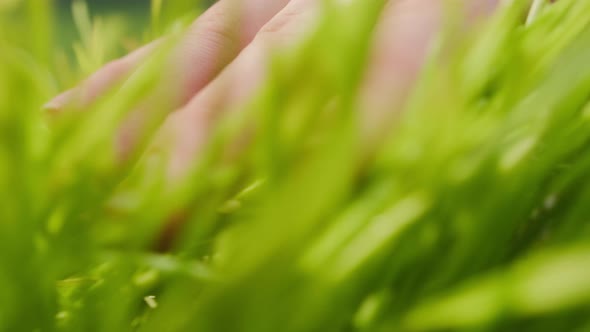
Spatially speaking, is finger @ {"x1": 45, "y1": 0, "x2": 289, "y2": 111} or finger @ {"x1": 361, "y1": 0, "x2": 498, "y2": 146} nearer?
finger @ {"x1": 361, "y1": 0, "x2": 498, "y2": 146}

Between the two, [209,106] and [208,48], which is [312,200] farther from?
[208,48]

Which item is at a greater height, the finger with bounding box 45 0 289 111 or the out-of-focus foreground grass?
the finger with bounding box 45 0 289 111

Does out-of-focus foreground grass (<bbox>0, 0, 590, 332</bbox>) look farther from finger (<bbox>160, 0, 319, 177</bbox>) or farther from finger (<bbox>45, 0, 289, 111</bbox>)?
finger (<bbox>45, 0, 289, 111</bbox>)

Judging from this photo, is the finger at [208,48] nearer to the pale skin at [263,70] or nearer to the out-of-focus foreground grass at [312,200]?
the pale skin at [263,70]

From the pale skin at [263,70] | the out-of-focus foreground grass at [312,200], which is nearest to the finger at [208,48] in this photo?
the pale skin at [263,70]

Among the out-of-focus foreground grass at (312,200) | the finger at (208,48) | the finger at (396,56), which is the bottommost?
the out-of-focus foreground grass at (312,200)

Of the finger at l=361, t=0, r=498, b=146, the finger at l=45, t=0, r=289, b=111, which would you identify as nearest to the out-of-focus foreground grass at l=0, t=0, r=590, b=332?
the finger at l=361, t=0, r=498, b=146

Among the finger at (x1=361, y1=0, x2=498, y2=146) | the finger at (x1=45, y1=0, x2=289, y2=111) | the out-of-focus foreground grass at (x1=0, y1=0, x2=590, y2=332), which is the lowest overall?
the out-of-focus foreground grass at (x1=0, y1=0, x2=590, y2=332)
